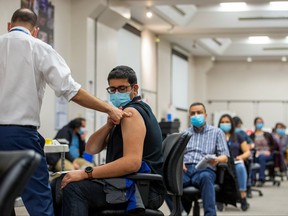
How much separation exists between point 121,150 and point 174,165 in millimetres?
472

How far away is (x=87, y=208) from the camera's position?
324cm

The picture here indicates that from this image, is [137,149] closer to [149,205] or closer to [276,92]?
[149,205]

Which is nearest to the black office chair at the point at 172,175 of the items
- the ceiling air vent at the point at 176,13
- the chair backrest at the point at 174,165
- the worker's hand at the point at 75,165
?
the chair backrest at the point at 174,165

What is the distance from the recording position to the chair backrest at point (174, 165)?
12.1 ft

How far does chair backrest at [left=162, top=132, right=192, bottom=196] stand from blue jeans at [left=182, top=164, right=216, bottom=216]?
4.36ft

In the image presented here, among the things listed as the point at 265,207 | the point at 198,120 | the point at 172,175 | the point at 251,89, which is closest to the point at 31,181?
the point at 172,175

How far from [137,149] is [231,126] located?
4392 mm

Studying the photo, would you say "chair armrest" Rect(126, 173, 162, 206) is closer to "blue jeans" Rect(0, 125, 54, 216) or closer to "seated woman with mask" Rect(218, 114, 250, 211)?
"blue jeans" Rect(0, 125, 54, 216)

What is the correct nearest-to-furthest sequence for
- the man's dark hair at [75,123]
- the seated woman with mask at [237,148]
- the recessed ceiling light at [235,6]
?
the seated woman with mask at [237,148] → the man's dark hair at [75,123] → the recessed ceiling light at [235,6]

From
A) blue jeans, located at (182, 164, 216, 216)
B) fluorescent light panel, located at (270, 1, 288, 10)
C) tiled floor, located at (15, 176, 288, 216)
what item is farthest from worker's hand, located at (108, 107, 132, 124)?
fluorescent light panel, located at (270, 1, 288, 10)

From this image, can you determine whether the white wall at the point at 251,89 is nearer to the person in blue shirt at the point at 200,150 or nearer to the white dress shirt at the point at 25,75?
the person in blue shirt at the point at 200,150

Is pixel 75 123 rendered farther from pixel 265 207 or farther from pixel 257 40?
pixel 257 40

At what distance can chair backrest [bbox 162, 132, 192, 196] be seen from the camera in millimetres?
3689

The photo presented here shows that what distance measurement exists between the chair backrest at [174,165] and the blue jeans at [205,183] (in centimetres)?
133
